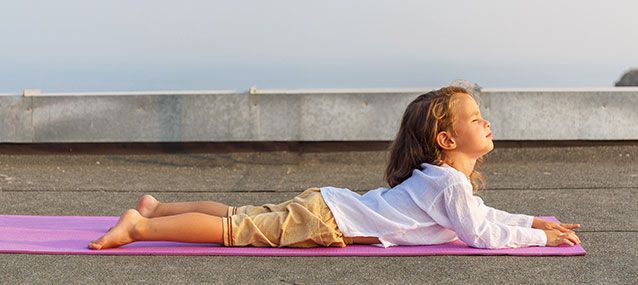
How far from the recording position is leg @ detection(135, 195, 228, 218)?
436 cm

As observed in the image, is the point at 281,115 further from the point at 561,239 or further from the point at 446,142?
the point at 561,239

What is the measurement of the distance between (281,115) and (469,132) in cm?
285

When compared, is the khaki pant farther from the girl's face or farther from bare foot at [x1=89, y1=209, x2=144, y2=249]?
the girl's face

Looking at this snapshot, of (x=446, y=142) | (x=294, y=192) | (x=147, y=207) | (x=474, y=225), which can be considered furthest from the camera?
(x=294, y=192)

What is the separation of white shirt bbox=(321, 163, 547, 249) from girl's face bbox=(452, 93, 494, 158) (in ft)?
0.47

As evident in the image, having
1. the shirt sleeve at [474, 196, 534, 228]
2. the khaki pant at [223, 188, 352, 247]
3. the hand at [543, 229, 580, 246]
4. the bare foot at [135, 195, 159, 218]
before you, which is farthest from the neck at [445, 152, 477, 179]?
the bare foot at [135, 195, 159, 218]

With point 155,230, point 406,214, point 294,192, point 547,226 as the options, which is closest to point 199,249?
point 155,230

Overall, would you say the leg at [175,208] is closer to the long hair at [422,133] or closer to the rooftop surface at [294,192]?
the rooftop surface at [294,192]

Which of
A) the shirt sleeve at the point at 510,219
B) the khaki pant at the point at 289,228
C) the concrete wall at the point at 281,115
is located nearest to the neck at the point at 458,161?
the shirt sleeve at the point at 510,219

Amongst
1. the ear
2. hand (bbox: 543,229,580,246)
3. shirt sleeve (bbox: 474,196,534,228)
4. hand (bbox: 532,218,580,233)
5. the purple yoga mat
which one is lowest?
the purple yoga mat

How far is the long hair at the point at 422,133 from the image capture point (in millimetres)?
4289

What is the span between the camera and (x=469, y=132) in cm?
427

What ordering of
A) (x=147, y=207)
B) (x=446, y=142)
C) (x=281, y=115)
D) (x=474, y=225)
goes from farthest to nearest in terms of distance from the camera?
(x=281, y=115)
(x=147, y=207)
(x=446, y=142)
(x=474, y=225)

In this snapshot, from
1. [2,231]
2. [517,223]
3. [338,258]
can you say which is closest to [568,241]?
[517,223]
